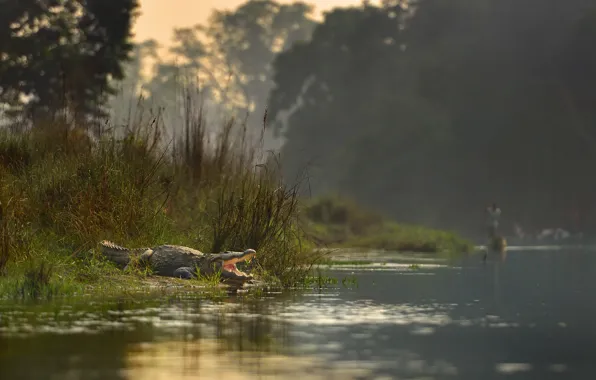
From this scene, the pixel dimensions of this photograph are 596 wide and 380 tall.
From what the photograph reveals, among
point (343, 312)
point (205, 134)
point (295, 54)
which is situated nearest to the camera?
point (343, 312)

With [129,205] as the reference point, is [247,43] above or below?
above

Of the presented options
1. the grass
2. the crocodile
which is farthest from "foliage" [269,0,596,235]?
the crocodile

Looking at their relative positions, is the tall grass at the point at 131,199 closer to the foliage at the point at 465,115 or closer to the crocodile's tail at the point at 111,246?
the crocodile's tail at the point at 111,246

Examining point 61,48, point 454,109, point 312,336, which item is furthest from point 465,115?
point 312,336

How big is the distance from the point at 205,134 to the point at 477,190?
41829mm

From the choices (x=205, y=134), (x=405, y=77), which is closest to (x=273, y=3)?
(x=405, y=77)

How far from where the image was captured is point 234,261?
1809 cm

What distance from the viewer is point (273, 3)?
111m

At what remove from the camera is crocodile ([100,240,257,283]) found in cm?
1791

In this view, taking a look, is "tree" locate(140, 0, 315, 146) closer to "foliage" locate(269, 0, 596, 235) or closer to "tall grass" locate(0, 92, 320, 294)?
"foliage" locate(269, 0, 596, 235)

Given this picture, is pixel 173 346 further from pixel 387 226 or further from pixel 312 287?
pixel 387 226

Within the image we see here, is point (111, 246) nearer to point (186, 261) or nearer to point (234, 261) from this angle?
point (186, 261)

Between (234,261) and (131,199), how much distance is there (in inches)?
69.2

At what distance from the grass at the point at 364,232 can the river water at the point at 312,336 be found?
16.6 meters
